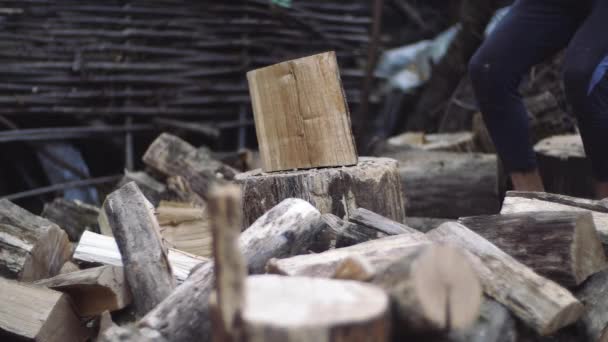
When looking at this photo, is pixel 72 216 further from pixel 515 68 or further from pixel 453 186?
A: pixel 515 68

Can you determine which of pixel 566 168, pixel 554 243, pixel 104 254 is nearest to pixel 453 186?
pixel 566 168

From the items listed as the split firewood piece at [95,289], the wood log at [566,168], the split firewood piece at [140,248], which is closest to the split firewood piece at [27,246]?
the split firewood piece at [95,289]

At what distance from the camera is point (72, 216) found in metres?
3.06

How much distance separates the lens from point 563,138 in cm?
336

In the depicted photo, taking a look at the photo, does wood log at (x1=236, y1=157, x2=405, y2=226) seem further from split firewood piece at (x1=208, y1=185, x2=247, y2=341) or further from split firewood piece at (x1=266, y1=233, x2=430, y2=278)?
split firewood piece at (x1=208, y1=185, x2=247, y2=341)

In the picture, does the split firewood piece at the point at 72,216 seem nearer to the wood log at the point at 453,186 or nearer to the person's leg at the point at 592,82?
the wood log at the point at 453,186

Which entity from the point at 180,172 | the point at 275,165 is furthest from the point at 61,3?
the point at 275,165

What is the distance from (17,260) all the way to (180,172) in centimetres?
133

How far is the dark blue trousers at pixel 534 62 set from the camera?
214 centimetres

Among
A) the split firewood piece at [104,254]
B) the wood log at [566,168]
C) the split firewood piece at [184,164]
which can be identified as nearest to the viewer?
the split firewood piece at [104,254]

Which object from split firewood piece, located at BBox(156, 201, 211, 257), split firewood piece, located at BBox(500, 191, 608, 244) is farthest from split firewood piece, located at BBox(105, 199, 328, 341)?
split firewood piece, located at BBox(156, 201, 211, 257)

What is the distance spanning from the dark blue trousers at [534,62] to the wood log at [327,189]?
1.99 feet

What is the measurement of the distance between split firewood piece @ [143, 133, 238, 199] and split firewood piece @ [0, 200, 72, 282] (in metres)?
1.00

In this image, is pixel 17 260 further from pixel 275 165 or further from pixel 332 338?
pixel 332 338
